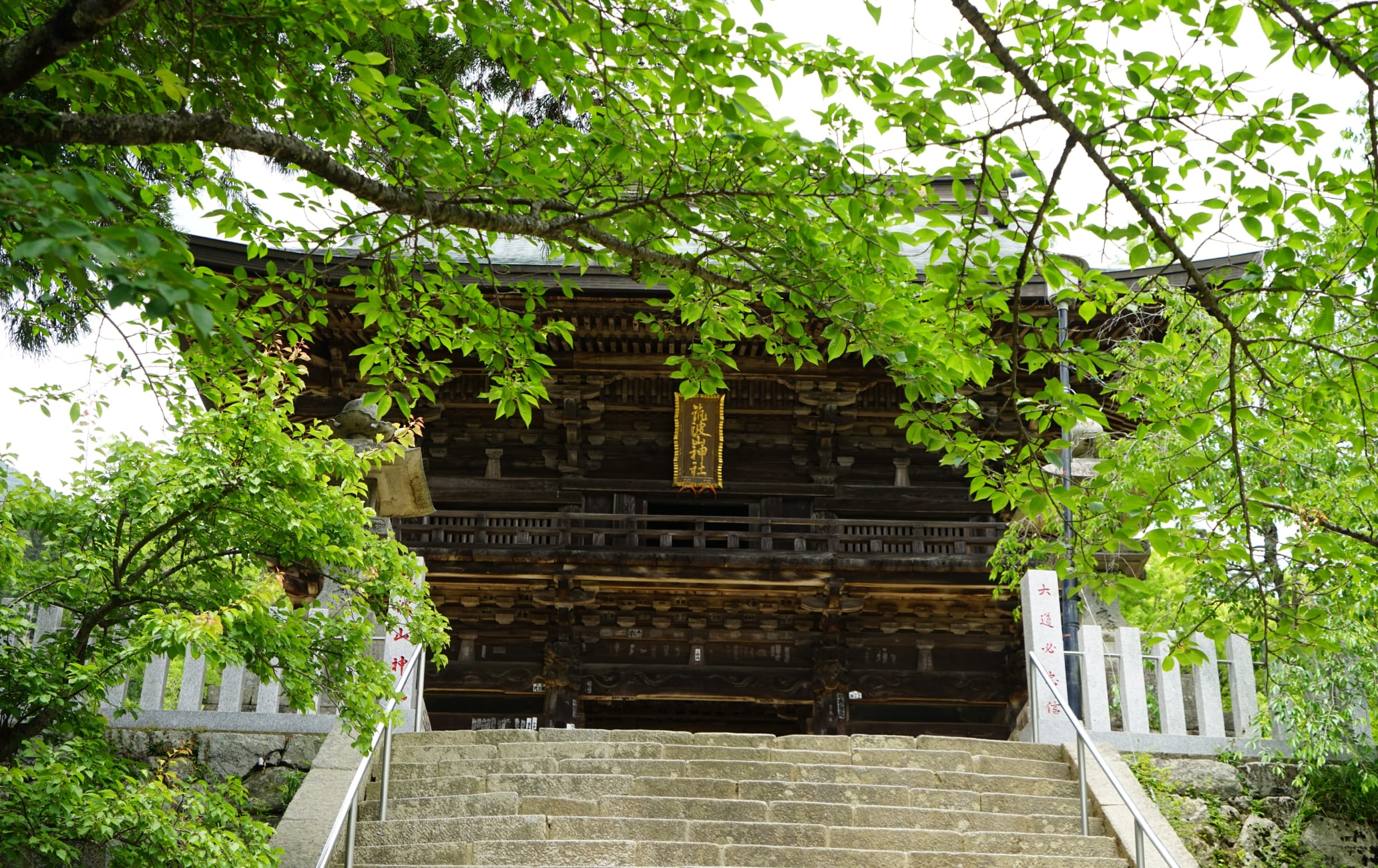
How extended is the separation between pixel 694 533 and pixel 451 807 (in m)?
5.58

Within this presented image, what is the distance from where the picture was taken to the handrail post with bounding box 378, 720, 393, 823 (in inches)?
309

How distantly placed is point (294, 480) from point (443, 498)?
7.46 metres

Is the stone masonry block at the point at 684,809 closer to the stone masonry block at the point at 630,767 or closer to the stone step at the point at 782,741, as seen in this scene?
the stone masonry block at the point at 630,767

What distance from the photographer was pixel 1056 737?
361 inches

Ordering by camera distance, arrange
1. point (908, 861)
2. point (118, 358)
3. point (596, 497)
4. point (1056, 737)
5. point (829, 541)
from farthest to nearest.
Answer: point (596, 497), point (829, 541), point (1056, 737), point (908, 861), point (118, 358)

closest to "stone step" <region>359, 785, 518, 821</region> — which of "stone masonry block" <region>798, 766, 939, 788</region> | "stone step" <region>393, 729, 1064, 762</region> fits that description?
"stone step" <region>393, 729, 1064, 762</region>

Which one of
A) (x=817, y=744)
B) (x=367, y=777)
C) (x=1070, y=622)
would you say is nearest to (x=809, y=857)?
(x=817, y=744)

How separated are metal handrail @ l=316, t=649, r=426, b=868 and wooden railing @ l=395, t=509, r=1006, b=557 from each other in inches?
124

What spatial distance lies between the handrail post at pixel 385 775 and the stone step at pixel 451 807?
0.04 metres

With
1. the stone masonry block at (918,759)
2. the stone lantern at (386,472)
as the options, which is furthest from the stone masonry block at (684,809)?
the stone lantern at (386,472)

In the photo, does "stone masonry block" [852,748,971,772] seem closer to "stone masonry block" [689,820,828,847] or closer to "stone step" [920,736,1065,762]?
"stone step" [920,736,1065,762]

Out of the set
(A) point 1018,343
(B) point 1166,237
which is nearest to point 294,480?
(A) point 1018,343

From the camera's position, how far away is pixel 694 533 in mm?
12984

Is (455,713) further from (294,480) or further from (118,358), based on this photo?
(118,358)
